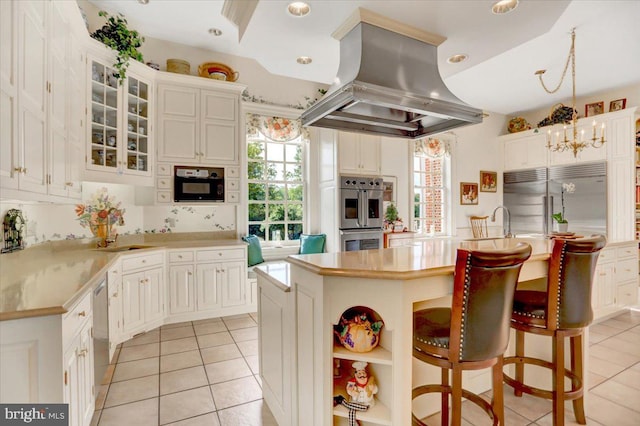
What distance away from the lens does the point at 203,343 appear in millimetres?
3125

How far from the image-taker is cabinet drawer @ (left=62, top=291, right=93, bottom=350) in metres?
1.30

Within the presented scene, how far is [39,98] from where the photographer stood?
6.47 feet

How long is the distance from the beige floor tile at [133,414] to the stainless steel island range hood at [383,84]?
2257 millimetres

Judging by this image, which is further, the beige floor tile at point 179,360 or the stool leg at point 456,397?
the beige floor tile at point 179,360

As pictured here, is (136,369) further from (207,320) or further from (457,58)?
(457,58)

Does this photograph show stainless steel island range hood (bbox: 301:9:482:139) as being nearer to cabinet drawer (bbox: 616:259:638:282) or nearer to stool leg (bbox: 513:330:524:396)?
stool leg (bbox: 513:330:524:396)

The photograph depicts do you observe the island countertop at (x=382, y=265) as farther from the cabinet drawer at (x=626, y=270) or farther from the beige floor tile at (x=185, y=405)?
the cabinet drawer at (x=626, y=270)

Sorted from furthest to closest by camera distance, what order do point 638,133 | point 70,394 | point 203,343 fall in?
point 638,133 < point 203,343 < point 70,394

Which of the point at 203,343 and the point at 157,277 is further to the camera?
the point at 157,277

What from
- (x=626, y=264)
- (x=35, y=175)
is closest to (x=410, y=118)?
(x=35, y=175)

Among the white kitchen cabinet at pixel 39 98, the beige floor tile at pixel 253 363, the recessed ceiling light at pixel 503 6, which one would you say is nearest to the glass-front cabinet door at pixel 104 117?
the white kitchen cabinet at pixel 39 98

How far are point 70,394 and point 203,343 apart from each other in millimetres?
1783

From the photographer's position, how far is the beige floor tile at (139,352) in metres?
2.81

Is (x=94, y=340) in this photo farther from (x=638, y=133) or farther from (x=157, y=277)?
(x=638, y=133)
